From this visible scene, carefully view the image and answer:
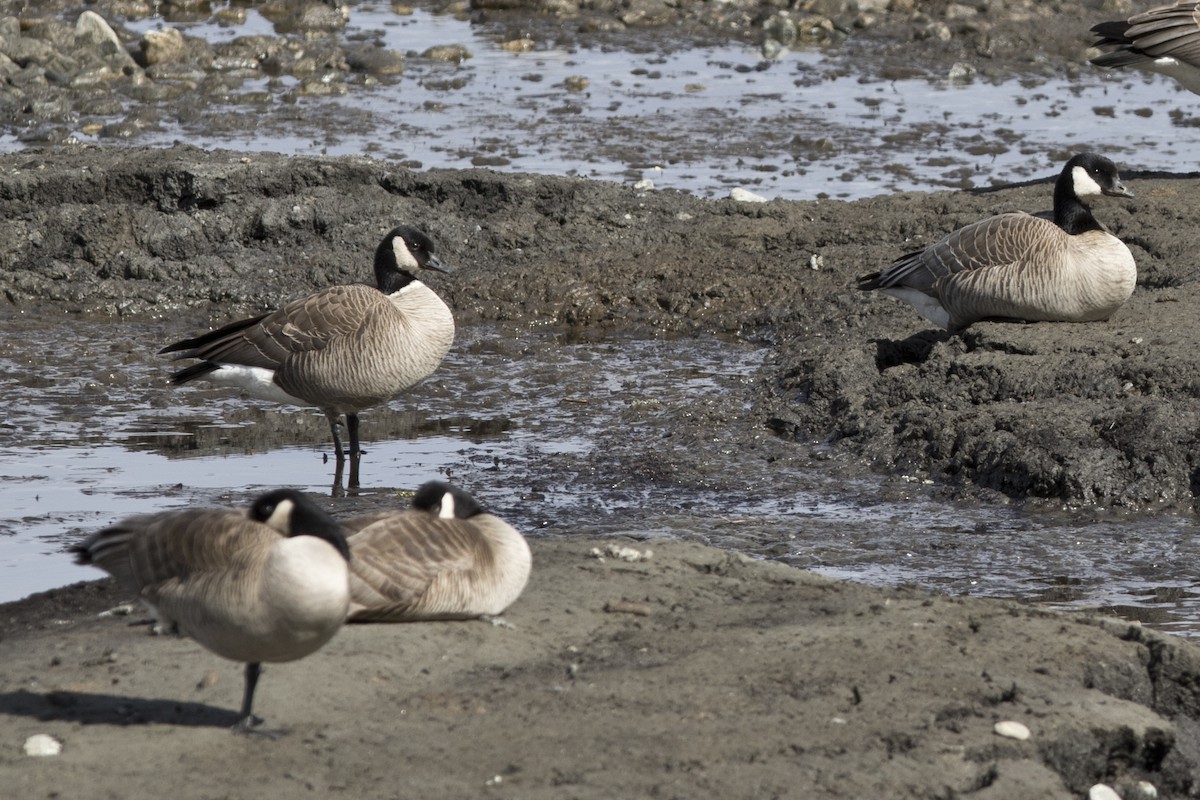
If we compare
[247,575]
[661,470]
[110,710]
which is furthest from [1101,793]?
[661,470]

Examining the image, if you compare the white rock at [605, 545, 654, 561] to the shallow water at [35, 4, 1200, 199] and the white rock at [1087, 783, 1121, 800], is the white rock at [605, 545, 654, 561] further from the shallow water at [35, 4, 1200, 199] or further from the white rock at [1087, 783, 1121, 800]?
the shallow water at [35, 4, 1200, 199]

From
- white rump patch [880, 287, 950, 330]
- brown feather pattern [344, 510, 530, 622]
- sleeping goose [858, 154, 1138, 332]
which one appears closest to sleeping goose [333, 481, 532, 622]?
brown feather pattern [344, 510, 530, 622]

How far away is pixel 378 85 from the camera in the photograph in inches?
698

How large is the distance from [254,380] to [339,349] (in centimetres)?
54

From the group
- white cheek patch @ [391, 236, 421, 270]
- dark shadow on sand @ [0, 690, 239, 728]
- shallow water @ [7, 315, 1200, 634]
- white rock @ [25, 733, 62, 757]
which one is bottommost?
shallow water @ [7, 315, 1200, 634]

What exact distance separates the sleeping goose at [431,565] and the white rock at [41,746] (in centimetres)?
107

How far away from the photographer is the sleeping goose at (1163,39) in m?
13.0

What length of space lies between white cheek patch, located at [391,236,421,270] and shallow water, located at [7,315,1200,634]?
1010mm

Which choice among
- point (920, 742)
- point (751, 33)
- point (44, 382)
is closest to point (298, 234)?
point (44, 382)

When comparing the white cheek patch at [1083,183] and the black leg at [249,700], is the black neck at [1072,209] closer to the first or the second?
the white cheek patch at [1083,183]

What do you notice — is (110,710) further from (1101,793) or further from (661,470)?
(661,470)

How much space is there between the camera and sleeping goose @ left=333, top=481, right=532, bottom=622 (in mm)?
5332

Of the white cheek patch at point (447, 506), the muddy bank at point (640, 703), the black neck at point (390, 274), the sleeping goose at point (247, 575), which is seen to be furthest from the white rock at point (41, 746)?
the black neck at point (390, 274)

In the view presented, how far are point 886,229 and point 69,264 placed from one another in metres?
5.69
